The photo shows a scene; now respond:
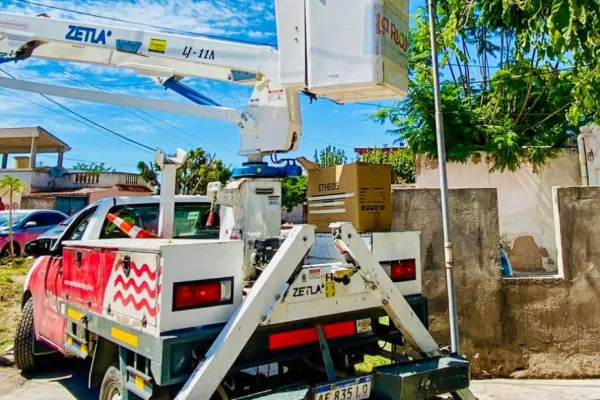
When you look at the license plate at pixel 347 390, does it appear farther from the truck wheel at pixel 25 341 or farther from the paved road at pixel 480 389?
the truck wheel at pixel 25 341

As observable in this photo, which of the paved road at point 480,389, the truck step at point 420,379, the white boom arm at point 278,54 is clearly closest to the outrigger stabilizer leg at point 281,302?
the truck step at point 420,379

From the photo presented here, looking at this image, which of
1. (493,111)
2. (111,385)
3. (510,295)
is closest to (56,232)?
(111,385)

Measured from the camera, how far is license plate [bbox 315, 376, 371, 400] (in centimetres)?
268

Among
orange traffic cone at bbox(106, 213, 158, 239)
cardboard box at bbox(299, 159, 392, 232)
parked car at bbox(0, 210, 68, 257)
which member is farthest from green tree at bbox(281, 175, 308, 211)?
cardboard box at bbox(299, 159, 392, 232)

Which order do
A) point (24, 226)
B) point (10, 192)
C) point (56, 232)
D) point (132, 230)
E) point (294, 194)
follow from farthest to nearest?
point (294, 194)
point (10, 192)
point (24, 226)
point (56, 232)
point (132, 230)

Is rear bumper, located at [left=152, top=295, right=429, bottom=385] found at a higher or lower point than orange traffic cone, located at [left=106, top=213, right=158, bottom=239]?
lower

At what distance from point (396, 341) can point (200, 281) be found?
173 cm

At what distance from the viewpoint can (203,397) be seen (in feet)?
7.98

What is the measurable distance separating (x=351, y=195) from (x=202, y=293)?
1.62 meters

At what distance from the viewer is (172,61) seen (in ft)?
16.2

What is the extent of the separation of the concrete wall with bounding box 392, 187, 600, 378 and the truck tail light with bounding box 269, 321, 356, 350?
7.22 feet

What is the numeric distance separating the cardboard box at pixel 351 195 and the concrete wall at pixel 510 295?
52.9 inches

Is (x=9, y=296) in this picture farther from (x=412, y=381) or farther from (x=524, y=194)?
(x=524, y=194)

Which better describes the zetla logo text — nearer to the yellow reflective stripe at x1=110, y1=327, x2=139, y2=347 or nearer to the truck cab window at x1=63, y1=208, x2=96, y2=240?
the truck cab window at x1=63, y1=208, x2=96, y2=240
